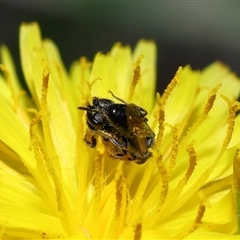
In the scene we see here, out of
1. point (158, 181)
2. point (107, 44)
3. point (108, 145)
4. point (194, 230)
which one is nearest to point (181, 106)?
point (158, 181)

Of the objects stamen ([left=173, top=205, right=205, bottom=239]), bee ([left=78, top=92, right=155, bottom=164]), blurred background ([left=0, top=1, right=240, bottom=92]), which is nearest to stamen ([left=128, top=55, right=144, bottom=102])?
bee ([left=78, top=92, right=155, bottom=164])

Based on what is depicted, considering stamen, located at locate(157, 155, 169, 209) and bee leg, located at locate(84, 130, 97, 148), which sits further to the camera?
bee leg, located at locate(84, 130, 97, 148)

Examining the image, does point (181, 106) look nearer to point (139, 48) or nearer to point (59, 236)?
point (139, 48)

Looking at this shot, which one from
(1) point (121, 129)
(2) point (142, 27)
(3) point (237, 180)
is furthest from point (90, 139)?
(2) point (142, 27)

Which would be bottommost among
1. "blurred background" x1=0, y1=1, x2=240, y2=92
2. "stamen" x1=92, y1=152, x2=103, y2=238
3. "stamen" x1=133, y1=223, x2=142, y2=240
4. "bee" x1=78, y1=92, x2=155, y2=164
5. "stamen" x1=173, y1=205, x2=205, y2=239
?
"stamen" x1=133, y1=223, x2=142, y2=240

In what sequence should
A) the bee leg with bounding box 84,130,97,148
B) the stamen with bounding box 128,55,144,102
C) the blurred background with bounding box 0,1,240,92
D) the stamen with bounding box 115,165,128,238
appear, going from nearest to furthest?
the stamen with bounding box 115,165,128,238, the bee leg with bounding box 84,130,97,148, the stamen with bounding box 128,55,144,102, the blurred background with bounding box 0,1,240,92

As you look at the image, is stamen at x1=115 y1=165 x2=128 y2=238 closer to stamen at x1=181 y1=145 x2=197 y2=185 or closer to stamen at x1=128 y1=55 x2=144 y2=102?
stamen at x1=181 y1=145 x2=197 y2=185

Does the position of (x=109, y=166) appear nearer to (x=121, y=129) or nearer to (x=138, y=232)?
(x=121, y=129)
